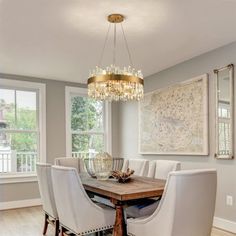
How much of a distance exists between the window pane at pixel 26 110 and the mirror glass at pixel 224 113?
338cm

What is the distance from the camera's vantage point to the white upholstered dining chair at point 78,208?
8.52 ft

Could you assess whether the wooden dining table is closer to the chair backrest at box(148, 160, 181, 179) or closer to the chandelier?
the chair backrest at box(148, 160, 181, 179)

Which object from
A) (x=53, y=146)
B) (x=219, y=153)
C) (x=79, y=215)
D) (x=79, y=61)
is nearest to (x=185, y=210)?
(x=79, y=215)

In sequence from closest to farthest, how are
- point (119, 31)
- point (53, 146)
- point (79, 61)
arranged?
point (119, 31), point (79, 61), point (53, 146)

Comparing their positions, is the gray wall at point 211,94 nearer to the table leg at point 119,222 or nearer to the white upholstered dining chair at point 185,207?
the white upholstered dining chair at point 185,207

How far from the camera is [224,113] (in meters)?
3.77

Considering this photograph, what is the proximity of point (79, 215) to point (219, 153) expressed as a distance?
84.9 inches

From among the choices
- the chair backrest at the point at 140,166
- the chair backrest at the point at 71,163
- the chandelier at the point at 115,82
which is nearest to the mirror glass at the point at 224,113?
the chair backrest at the point at 140,166

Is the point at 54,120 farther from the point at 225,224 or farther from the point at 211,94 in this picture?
the point at 225,224

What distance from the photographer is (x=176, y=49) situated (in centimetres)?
391

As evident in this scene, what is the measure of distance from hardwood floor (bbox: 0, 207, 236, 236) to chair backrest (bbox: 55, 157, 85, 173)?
89 cm

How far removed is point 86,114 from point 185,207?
4.02 meters

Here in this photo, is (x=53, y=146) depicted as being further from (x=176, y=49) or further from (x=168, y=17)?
(x=168, y=17)

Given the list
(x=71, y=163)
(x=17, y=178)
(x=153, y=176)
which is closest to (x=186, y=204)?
(x=153, y=176)
